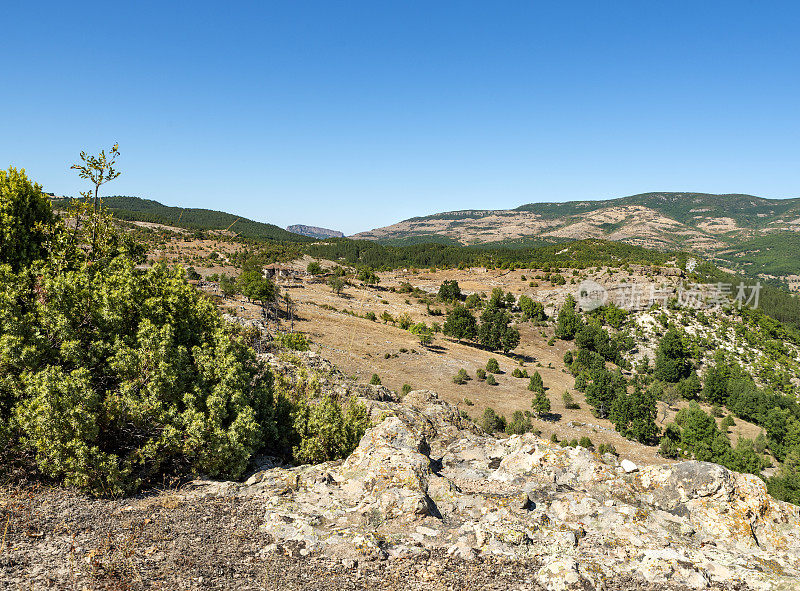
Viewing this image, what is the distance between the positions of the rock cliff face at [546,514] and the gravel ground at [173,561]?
35 cm

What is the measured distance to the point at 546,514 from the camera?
10.7 meters

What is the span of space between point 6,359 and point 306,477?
8.26 metres

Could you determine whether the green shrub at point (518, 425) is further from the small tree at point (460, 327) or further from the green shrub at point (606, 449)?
the small tree at point (460, 327)

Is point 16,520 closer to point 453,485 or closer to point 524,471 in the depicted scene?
point 453,485

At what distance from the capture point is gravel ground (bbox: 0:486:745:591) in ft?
25.6

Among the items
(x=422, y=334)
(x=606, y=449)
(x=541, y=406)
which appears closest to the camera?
(x=606, y=449)

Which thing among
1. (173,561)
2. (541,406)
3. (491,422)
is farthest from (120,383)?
(541,406)

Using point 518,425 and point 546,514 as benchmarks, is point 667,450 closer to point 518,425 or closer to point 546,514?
point 518,425

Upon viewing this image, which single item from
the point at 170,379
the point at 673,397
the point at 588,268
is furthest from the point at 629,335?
the point at 170,379

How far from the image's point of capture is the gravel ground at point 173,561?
25.6 feet

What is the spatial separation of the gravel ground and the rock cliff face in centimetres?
35

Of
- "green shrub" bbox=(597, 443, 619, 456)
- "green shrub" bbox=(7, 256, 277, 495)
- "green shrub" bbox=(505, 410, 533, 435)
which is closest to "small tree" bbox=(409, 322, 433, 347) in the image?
"green shrub" bbox=(505, 410, 533, 435)

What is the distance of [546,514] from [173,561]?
877cm

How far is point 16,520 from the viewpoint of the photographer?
894cm
